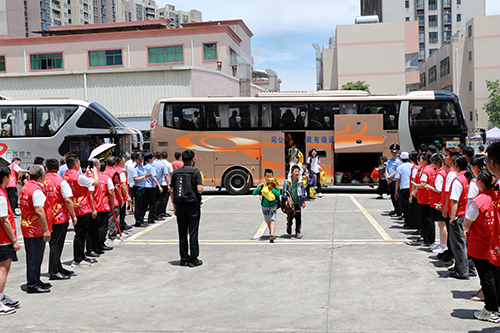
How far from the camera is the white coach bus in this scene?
19344 millimetres

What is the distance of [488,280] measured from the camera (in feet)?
17.9

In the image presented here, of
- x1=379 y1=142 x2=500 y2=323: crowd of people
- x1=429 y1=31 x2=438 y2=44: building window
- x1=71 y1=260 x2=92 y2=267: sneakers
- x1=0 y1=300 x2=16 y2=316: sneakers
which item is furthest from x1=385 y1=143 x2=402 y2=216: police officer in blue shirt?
x1=429 y1=31 x2=438 y2=44: building window

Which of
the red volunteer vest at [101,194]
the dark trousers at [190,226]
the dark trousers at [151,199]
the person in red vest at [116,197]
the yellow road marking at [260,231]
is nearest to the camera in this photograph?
the dark trousers at [190,226]

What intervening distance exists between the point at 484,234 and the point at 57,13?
109 meters

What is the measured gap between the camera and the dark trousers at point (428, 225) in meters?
9.55

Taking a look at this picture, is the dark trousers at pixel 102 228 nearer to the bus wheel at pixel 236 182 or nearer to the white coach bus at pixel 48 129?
the white coach bus at pixel 48 129

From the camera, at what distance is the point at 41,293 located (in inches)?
276

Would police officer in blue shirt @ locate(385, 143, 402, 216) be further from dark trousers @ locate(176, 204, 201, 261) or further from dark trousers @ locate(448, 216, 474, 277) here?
dark trousers @ locate(176, 204, 201, 261)

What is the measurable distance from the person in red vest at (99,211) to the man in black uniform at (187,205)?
1.49 m

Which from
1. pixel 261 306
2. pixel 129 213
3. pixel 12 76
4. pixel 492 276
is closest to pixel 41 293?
pixel 261 306

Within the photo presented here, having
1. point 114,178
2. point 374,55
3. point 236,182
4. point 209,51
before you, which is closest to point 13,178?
point 114,178

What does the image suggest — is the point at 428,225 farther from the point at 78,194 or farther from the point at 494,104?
the point at 494,104

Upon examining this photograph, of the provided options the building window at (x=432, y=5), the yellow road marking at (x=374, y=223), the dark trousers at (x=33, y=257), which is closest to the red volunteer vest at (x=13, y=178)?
the dark trousers at (x=33, y=257)

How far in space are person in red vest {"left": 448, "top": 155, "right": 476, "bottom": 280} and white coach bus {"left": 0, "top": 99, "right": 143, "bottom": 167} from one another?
15.2 meters
